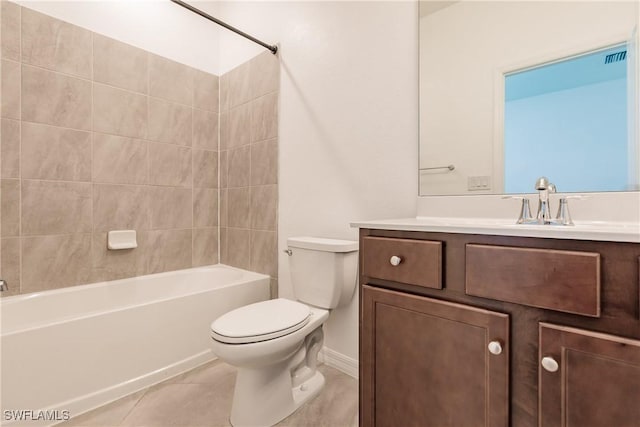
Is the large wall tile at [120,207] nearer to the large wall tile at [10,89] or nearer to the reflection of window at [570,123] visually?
the large wall tile at [10,89]

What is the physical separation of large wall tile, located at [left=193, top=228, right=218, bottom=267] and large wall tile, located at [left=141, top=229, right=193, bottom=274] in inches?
1.6

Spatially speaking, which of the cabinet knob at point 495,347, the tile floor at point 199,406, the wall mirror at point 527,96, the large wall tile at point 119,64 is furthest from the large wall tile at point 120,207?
the cabinet knob at point 495,347

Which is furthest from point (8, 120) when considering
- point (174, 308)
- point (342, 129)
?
point (342, 129)

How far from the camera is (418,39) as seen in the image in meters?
1.44

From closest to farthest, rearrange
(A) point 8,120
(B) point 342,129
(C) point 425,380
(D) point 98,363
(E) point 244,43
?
1. (C) point 425,380
2. (D) point 98,363
3. (A) point 8,120
4. (B) point 342,129
5. (E) point 244,43

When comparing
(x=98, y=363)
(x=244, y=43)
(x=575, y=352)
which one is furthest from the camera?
(x=244, y=43)

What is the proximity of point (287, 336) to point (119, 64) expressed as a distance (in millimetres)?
2018

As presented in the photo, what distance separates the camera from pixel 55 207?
179cm

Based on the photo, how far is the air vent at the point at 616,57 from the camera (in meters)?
1.01

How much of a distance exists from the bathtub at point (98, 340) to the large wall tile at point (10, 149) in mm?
670

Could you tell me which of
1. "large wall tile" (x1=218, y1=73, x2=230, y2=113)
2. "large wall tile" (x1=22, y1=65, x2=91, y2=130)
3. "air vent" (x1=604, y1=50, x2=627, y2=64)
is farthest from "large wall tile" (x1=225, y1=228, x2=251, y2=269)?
"air vent" (x1=604, y1=50, x2=627, y2=64)

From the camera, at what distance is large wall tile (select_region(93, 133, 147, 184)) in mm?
1936

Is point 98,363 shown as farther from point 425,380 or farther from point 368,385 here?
point 425,380

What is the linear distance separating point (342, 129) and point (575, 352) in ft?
4.56
